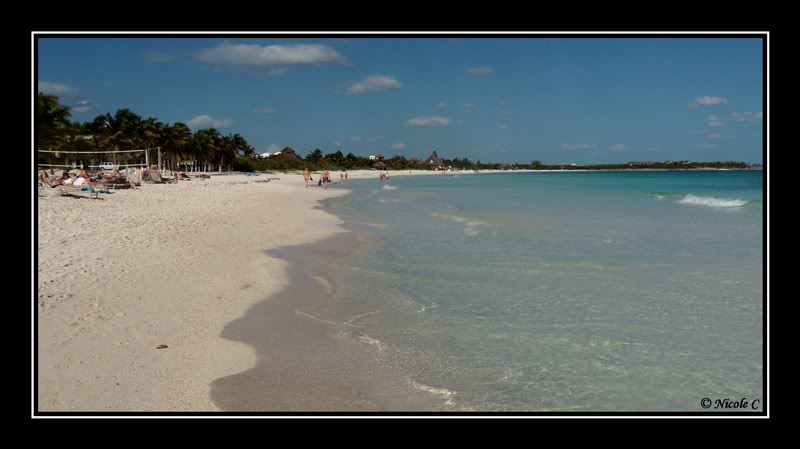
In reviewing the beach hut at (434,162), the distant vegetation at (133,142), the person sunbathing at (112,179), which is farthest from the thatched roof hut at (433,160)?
the person sunbathing at (112,179)

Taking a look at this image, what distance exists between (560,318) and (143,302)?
5.48 meters

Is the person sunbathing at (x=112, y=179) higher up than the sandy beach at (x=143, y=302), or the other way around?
the person sunbathing at (x=112, y=179)

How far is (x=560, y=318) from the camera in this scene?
744cm

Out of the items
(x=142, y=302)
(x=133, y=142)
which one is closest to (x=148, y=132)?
(x=133, y=142)

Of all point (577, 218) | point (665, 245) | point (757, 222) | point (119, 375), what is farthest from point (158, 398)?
point (757, 222)

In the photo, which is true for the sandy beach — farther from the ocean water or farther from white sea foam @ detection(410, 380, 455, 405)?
white sea foam @ detection(410, 380, 455, 405)

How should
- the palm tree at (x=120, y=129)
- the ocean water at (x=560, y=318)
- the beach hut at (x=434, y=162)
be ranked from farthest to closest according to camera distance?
the beach hut at (x=434, y=162)
the palm tree at (x=120, y=129)
the ocean water at (x=560, y=318)

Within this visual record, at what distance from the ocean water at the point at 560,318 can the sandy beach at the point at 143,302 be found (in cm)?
153

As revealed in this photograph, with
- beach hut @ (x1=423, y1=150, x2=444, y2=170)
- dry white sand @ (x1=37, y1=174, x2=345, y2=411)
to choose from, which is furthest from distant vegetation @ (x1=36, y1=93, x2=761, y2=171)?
beach hut @ (x1=423, y1=150, x2=444, y2=170)

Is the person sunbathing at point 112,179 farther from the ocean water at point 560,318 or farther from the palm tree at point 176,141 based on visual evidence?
the palm tree at point 176,141

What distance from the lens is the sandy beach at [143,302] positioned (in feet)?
16.0

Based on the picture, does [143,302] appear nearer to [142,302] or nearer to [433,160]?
[142,302]

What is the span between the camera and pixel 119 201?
20.5 m
